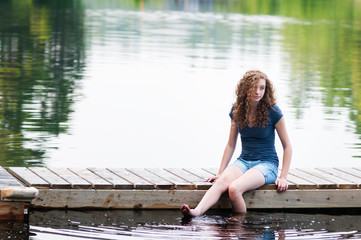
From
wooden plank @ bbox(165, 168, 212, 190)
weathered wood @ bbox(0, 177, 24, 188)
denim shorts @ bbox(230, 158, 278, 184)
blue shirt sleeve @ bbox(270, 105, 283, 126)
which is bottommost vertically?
wooden plank @ bbox(165, 168, 212, 190)

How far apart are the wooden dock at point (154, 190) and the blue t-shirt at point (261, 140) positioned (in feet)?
1.07

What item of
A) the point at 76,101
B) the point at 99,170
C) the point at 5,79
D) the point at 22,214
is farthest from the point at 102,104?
the point at 22,214

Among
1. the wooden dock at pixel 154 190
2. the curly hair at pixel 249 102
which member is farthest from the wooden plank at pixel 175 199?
the curly hair at pixel 249 102

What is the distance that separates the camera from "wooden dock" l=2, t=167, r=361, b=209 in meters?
7.52

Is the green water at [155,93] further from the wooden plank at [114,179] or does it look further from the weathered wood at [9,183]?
the weathered wood at [9,183]

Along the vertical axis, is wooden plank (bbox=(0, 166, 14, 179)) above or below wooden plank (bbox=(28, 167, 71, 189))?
above

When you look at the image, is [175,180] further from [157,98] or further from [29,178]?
[157,98]

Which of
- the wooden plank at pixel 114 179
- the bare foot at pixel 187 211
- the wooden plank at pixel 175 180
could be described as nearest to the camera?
the bare foot at pixel 187 211

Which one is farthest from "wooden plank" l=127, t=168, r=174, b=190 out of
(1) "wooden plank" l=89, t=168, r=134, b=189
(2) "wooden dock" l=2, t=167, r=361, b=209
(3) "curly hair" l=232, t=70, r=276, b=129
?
(3) "curly hair" l=232, t=70, r=276, b=129

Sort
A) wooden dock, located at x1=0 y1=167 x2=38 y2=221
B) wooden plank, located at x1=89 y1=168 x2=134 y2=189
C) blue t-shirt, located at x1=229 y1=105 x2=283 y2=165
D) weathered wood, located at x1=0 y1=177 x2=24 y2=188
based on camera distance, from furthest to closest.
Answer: blue t-shirt, located at x1=229 y1=105 x2=283 y2=165 → wooden plank, located at x1=89 y1=168 x2=134 y2=189 → weathered wood, located at x1=0 y1=177 x2=24 y2=188 → wooden dock, located at x1=0 y1=167 x2=38 y2=221

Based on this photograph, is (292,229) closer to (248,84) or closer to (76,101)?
(248,84)

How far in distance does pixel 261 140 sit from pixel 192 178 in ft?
2.59

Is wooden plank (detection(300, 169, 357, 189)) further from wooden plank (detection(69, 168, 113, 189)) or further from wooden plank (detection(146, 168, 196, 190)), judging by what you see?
wooden plank (detection(69, 168, 113, 189))

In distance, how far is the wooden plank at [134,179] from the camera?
762 centimetres
